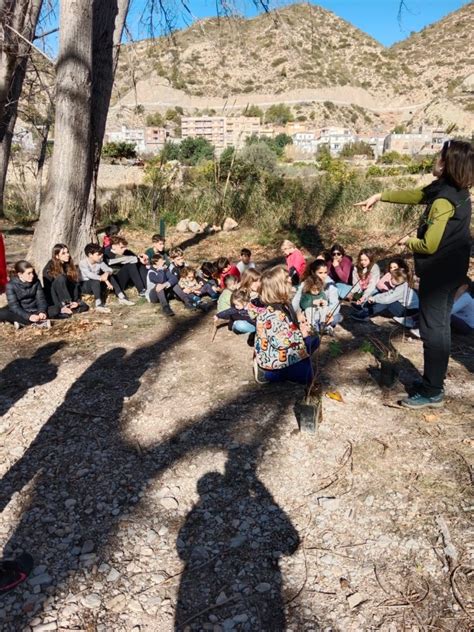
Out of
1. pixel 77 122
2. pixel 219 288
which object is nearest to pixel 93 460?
pixel 219 288

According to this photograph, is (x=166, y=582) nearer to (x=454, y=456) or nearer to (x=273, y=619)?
(x=273, y=619)

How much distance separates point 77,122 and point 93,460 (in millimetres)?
4337

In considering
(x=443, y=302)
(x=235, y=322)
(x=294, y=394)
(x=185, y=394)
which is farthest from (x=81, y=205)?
(x=443, y=302)

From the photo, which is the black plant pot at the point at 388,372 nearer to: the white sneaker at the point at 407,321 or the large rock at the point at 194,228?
the white sneaker at the point at 407,321

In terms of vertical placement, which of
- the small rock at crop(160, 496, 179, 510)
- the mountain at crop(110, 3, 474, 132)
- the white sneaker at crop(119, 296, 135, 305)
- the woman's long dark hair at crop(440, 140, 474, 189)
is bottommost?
the small rock at crop(160, 496, 179, 510)

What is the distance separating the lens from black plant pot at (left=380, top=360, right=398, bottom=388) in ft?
11.1

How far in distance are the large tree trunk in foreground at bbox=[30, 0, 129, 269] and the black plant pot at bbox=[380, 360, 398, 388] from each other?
431 centimetres

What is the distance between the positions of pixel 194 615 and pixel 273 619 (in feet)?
1.03

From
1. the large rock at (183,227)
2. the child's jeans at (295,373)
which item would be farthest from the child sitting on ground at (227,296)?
the large rock at (183,227)

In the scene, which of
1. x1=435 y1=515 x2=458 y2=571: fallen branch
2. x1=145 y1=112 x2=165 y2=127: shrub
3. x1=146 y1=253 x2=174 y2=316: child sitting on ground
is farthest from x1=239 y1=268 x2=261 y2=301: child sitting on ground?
x1=145 y1=112 x2=165 y2=127: shrub

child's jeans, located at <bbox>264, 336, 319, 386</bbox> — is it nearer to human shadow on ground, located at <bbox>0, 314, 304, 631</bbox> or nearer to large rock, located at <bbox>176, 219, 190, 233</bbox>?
human shadow on ground, located at <bbox>0, 314, 304, 631</bbox>

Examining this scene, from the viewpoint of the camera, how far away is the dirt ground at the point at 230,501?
6.01 feet

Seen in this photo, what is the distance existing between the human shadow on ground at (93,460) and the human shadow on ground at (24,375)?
354mm

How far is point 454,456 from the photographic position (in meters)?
2.64
